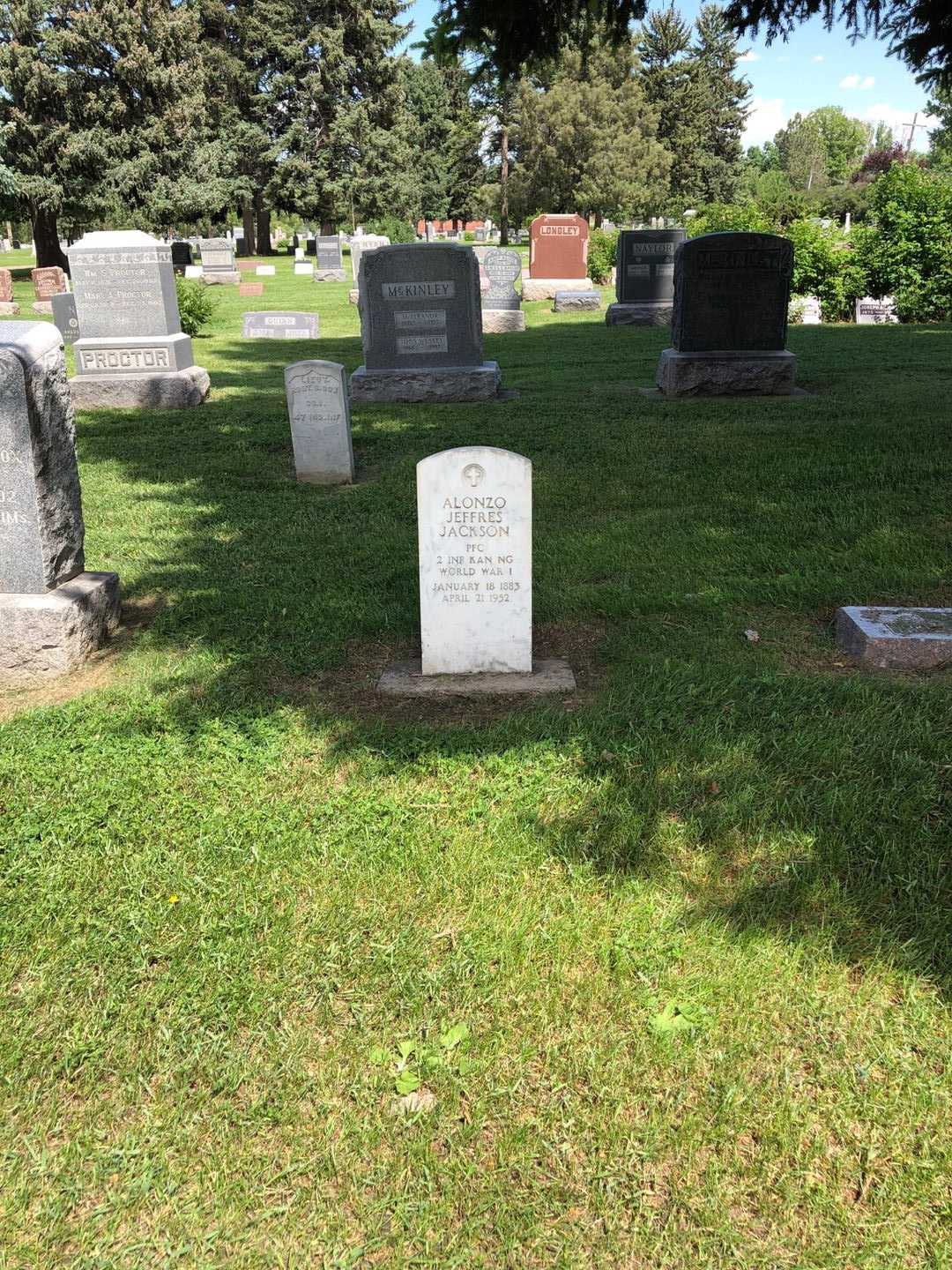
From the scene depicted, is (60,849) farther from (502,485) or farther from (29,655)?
(502,485)

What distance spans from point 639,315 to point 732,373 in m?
8.42

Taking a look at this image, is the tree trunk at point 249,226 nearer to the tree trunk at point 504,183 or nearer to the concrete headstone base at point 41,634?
the tree trunk at point 504,183

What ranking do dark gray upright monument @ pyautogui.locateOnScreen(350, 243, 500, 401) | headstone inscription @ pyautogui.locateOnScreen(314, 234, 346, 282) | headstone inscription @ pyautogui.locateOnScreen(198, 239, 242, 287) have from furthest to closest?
headstone inscription @ pyautogui.locateOnScreen(314, 234, 346, 282), headstone inscription @ pyautogui.locateOnScreen(198, 239, 242, 287), dark gray upright monument @ pyautogui.locateOnScreen(350, 243, 500, 401)

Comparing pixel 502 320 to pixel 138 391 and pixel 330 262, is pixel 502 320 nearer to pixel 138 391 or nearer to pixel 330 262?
pixel 138 391

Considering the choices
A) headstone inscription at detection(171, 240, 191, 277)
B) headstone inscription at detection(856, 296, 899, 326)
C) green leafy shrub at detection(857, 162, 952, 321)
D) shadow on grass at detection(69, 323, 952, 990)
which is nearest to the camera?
shadow on grass at detection(69, 323, 952, 990)

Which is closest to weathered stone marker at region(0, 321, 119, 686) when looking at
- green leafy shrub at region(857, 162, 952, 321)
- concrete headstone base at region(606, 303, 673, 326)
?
concrete headstone base at region(606, 303, 673, 326)

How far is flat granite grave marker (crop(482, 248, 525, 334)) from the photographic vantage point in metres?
18.9

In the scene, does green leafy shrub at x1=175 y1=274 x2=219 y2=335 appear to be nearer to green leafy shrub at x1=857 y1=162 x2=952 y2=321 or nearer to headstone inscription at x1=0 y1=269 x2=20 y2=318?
headstone inscription at x1=0 y1=269 x2=20 y2=318

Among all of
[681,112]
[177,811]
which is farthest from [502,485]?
[681,112]

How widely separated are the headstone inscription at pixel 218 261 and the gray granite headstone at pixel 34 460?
31184 mm

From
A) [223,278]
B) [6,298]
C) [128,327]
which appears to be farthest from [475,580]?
[223,278]

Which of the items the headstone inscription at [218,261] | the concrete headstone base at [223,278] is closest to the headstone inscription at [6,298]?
the concrete headstone base at [223,278]

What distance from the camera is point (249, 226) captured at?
48.9 metres

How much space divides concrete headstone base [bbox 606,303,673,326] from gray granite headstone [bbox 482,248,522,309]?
1937mm
